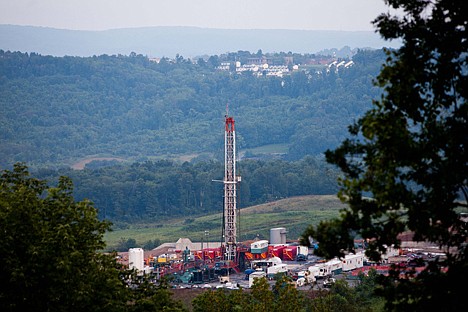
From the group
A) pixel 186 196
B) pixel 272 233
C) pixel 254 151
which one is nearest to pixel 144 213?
pixel 186 196

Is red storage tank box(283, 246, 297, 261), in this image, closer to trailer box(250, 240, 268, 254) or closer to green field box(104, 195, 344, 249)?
trailer box(250, 240, 268, 254)

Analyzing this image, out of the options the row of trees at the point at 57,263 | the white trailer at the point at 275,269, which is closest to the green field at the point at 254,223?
the white trailer at the point at 275,269

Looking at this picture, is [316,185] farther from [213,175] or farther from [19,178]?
[19,178]

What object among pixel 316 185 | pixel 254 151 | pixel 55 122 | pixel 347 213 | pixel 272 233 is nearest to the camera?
pixel 347 213

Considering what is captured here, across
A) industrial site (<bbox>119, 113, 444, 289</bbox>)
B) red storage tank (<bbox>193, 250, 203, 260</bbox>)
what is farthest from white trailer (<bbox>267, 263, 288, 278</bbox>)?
red storage tank (<bbox>193, 250, 203, 260</bbox>)

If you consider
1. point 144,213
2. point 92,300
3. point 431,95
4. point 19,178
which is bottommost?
point 144,213

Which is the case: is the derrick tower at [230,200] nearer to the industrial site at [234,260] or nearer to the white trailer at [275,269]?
the industrial site at [234,260]
